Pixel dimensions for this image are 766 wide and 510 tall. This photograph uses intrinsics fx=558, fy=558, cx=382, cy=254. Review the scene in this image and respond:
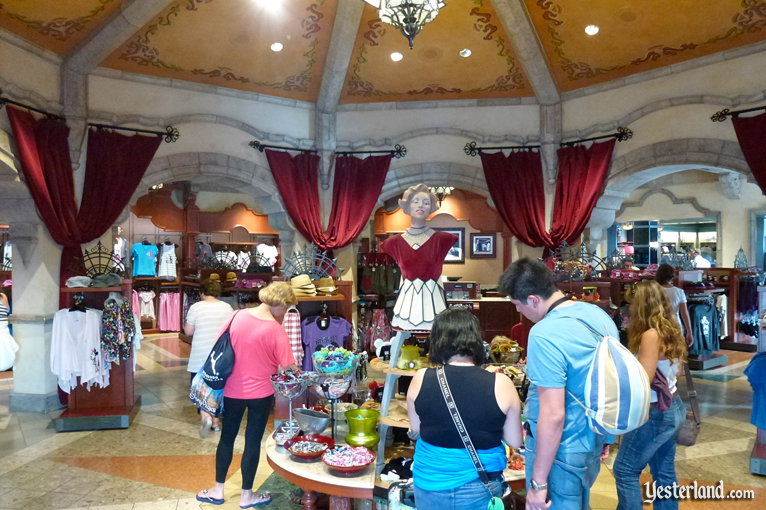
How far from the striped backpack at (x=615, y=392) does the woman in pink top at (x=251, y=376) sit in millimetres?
1939

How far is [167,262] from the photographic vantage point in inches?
447

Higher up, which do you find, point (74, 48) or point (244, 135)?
point (74, 48)

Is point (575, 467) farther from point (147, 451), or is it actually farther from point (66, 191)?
point (66, 191)

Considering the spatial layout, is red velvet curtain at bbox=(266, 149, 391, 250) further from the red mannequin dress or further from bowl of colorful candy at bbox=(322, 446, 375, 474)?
bowl of colorful candy at bbox=(322, 446, 375, 474)

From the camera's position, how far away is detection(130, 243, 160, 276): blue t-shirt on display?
11211 mm

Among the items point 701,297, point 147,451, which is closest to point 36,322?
point 147,451

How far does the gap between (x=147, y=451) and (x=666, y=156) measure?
6353 mm

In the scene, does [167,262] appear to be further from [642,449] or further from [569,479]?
[569,479]

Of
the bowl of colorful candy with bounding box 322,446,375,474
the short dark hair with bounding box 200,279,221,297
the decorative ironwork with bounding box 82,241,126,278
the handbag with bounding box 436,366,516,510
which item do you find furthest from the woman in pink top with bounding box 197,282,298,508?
the decorative ironwork with bounding box 82,241,126,278

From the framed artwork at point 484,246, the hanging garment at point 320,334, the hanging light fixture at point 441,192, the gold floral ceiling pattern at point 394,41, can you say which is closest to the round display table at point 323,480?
the hanging garment at point 320,334

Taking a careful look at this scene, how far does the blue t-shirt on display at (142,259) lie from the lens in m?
11.2

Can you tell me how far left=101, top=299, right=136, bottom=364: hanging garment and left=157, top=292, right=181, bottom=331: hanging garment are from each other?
6111 mm

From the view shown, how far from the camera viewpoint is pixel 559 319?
2.08m

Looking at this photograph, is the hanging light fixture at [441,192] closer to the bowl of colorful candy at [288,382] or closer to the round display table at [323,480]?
the bowl of colorful candy at [288,382]
